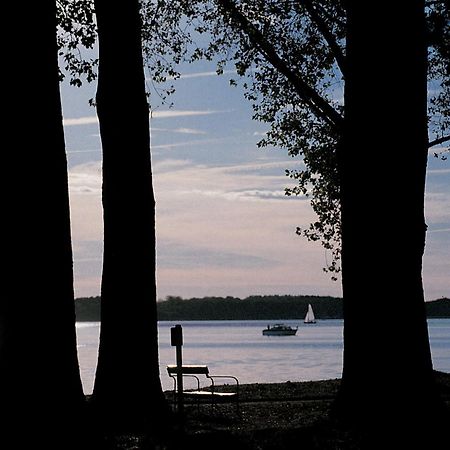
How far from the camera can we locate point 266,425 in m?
16.6

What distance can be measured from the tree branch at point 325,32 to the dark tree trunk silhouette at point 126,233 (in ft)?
26.1

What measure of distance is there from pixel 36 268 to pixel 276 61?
14.1m

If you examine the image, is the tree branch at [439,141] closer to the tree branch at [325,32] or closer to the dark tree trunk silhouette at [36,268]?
the tree branch at [325,32]

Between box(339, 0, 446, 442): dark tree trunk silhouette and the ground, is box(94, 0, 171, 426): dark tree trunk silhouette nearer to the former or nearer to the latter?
the ground

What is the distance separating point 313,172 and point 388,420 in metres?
15.7

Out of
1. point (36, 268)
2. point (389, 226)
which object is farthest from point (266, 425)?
point (36, 268)

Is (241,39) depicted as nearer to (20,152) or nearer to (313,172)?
(313,172)

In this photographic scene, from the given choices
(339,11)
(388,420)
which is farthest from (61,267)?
(339,11)

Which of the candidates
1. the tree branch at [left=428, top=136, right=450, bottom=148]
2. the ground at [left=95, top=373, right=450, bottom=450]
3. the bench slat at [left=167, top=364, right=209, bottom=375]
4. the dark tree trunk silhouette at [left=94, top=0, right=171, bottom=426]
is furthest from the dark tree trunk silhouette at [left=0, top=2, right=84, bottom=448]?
the tree branch at [left=428, top=136, right=450, bottom=148]

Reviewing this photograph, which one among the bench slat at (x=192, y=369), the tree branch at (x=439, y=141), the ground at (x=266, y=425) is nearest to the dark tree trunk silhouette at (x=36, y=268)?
the ground at (x=266, y=425)

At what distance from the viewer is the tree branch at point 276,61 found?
23672 millimetres

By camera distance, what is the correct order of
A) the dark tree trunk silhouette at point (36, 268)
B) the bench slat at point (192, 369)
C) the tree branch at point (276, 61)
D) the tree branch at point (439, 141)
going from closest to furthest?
1. the dark tree trunk silhouette at point (36, 268)
2. the bench slat at point (192, 369)
3. the tree branch at point (276, 61)
4. the tree branch at point (439, 141)

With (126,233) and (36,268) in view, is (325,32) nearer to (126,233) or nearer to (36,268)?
(126,233)

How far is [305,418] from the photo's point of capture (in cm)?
1695
